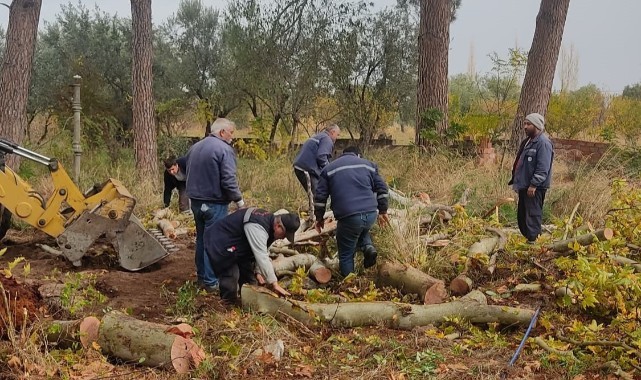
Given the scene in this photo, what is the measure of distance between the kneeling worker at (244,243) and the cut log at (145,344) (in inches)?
46.5

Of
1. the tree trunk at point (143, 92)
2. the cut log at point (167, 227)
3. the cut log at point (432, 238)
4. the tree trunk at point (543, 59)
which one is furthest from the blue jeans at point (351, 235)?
the tree trunk at point (543, 59)

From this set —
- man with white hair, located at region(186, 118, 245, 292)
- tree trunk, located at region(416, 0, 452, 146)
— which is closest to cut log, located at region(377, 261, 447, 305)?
man with white hair, located at region(186, 118, 245, 292)

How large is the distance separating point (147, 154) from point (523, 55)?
859 cm

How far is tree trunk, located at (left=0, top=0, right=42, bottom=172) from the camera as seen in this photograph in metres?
11.6

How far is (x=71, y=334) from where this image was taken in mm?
4516

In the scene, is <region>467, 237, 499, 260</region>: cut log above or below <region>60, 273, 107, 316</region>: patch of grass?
above

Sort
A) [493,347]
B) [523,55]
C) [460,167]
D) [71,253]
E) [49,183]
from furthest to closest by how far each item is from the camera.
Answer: [523,55], [460,167], [49,183], [71,253], [493,347]

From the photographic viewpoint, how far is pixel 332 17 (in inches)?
780

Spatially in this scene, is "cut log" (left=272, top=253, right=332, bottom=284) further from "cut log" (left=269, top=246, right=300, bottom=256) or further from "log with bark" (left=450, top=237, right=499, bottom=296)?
"log with bark" (left=450, top=237, right=499, bottom=296)

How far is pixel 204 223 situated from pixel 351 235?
5.19 feet

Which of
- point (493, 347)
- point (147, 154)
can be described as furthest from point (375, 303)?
point (147, 154)

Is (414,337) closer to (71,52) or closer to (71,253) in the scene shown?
(71,253)

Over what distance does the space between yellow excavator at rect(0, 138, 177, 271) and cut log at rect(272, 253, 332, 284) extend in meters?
1.69

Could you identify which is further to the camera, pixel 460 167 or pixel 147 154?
pixel 147 154
